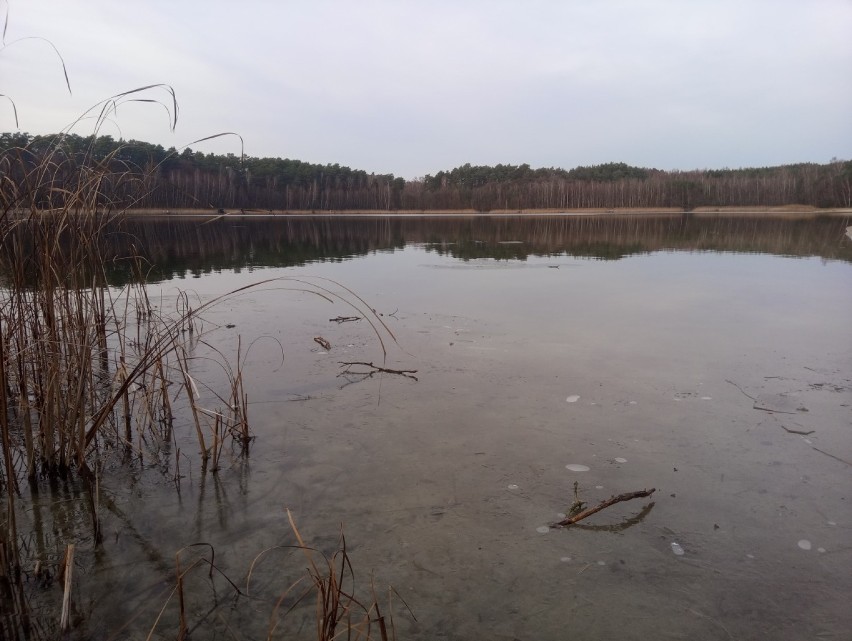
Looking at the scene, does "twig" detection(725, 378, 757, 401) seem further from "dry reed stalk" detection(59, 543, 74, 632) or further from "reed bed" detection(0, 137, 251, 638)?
"dry reed stalk" detection(59, 543, 74, 632)

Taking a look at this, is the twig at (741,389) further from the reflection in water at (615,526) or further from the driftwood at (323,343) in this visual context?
the driftwood at (323,343)

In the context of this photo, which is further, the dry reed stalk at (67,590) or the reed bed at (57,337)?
the reed bed at (57,337)

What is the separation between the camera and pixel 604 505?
2717mm

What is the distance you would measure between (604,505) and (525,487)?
0.45 m

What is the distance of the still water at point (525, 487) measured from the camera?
2143 mm

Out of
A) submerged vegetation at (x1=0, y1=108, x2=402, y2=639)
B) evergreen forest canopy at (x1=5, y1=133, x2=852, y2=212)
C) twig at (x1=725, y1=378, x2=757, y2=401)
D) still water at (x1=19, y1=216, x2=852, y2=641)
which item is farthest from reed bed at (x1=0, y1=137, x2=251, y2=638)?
evergreen forest canopy at (x1=5, y1=133, x2=852, y2=212)

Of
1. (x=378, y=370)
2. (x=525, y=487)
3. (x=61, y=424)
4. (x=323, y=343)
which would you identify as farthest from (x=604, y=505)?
(x=323, y=343)

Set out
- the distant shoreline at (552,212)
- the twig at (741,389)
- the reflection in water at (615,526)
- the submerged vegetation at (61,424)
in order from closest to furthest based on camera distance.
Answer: the submerged vegetation at (61,424)
the reflection in water at (615,526)
the twig at (741,389)
the distant shoreline at (552,212)

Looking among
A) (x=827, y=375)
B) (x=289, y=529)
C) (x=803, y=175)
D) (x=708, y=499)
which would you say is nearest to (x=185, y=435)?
(x=289, y=529)

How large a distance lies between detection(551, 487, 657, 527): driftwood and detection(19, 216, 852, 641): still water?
0.05 m

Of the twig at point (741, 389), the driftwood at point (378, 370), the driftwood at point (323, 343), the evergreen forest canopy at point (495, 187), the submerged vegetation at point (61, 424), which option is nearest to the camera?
the submerged vegetation at point (61, 424)

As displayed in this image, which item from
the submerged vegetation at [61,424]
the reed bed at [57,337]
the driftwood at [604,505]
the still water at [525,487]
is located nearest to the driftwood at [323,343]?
the still water at [525,487]

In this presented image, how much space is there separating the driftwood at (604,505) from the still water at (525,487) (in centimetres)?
5

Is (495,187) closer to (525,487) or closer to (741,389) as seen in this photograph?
(741,389)
